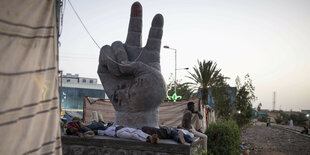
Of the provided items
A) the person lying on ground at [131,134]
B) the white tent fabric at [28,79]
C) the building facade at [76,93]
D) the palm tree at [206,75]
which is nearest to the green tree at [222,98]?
the palm tree at [206,75]

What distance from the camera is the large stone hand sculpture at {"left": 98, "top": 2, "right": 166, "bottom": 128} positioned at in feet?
21.7

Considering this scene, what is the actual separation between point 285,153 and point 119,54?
40.2ft

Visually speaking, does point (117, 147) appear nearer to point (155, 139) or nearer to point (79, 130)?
point (155, 139)

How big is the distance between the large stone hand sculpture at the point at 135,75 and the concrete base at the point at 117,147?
1097 millimetres

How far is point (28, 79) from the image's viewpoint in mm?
2160

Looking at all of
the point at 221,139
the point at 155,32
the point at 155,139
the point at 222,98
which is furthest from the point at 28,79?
the point at 222,98

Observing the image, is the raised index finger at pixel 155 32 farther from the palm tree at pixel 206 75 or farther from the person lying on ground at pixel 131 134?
the palm tree at pixel 206 75

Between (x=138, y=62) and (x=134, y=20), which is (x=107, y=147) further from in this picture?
(x=134, y=20)

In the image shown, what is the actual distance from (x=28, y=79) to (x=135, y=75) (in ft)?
15.1

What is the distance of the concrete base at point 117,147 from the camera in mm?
5293

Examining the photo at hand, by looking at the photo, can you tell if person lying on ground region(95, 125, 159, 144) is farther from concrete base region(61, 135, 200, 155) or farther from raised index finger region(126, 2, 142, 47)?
raised index finger region(126, 2, 142, 47)

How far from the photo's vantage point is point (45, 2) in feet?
7.75

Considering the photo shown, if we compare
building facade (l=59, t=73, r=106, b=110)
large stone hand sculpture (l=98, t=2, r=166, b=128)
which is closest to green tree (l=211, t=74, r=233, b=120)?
large stone hand sculpture (l=98, t=2, r=166, b=128)

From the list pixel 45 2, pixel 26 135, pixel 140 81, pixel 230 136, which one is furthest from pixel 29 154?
pixel 230 136
